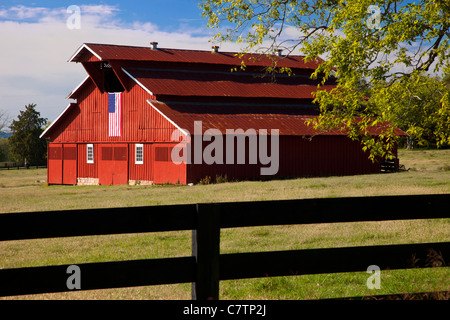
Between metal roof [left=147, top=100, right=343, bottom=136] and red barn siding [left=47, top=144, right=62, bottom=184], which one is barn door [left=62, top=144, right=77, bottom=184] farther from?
metal roof [left=147, top=100, right=343, bottom=136]

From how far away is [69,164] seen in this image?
3938 centimetres

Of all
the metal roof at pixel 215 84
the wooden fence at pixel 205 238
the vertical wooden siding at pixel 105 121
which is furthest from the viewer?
the metal roof at pixel 215 84

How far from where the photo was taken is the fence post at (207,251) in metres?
4.70

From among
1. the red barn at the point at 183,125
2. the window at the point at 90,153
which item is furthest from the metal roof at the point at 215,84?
the window at the point at 90,153

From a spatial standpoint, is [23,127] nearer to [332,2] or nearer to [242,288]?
[332,2]

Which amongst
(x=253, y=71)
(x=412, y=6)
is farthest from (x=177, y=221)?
(x=253, y=71)

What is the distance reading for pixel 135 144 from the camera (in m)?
34.4

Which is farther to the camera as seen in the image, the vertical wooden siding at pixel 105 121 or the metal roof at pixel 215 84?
the metal roof at pixel 215 84

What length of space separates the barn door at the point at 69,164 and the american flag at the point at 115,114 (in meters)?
4.66

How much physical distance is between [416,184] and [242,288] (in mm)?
19899

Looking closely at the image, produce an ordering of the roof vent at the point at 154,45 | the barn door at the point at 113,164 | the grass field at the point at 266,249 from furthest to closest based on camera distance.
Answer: the roof vent at the point at 154,45, the barn door at the point at 113,164, the grass field at the point at 266,249

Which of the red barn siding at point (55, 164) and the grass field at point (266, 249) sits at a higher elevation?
the red barn siding at point (55, 164)

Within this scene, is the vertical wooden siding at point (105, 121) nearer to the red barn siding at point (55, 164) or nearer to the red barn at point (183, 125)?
the red barn at point (183, 125)

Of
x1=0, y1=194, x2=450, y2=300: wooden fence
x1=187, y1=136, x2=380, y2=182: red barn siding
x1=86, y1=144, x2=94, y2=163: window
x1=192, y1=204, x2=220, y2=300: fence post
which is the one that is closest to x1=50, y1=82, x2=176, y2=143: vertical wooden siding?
x1=86, y1=144, x2=94, y2=163: window
